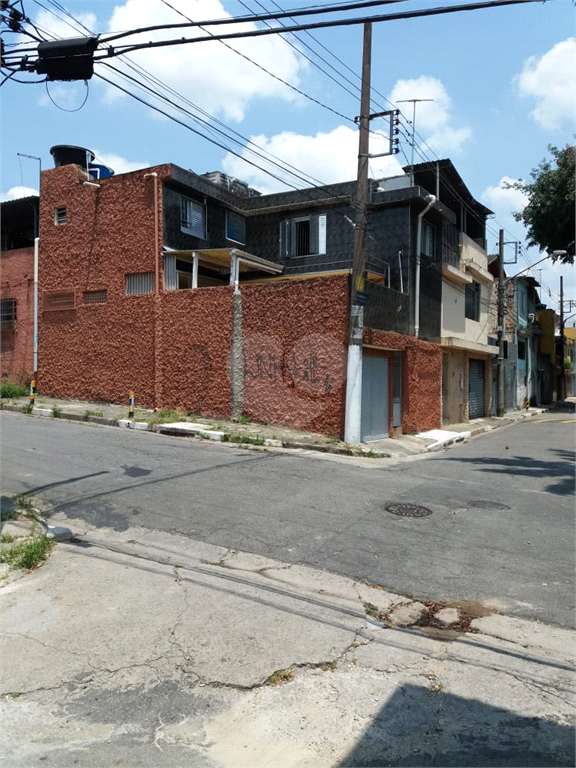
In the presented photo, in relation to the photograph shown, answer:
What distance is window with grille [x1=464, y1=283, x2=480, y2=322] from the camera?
25.8 meters

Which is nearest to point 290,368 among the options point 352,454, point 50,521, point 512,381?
point 352,454

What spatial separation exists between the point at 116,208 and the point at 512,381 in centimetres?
2557

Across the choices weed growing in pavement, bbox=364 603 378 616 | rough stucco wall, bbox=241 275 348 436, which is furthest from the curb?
weed growing in pavement, bbox=364 603 378 616

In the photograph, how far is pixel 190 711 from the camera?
355 cm

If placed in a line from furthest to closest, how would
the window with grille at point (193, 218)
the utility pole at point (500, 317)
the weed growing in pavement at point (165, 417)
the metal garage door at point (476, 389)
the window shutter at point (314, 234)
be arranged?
the utility pole at point (500, 317) < the metal garage door at point (476, 389) < the window shutter at point (314, 234) < the window with grille at point (193, 218) < the weed growing in pavement at point (165, 417)

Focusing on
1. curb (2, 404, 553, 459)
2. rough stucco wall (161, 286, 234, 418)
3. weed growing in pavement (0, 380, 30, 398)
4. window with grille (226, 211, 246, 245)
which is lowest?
curb (2, 404, 553, 459)

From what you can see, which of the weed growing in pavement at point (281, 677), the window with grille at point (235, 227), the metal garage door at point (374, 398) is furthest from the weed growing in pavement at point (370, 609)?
the window with grille at point (235, 227)

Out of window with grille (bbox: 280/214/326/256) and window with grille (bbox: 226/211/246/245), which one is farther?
window with grille (bbox: 226/211/246/245)

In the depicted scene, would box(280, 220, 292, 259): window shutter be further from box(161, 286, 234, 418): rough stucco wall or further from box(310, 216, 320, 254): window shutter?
box(161, 286, 234, 418): rough stucco wall

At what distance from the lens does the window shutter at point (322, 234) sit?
21.0m

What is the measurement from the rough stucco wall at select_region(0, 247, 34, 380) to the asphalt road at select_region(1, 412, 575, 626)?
938cm

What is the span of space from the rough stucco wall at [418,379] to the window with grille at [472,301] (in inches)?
236

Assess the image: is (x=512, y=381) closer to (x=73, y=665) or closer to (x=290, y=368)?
(x=290, y=368)

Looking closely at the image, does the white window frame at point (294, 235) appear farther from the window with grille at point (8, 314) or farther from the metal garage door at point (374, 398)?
the window with grille at point (8, 314)
